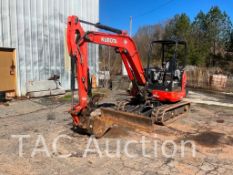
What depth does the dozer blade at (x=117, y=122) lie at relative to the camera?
5835 mm

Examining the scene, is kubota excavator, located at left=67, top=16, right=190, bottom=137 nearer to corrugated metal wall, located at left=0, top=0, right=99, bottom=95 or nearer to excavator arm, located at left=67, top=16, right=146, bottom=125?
excavator arm, located at left=67, top=16, right=146, bottom=125

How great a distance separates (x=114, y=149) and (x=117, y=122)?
173cm

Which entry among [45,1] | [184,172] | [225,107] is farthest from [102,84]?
[184,172]

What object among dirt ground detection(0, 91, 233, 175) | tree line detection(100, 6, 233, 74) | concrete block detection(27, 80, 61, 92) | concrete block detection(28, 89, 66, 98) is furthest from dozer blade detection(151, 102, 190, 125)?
tree line detection(100, 6, 233, 74)

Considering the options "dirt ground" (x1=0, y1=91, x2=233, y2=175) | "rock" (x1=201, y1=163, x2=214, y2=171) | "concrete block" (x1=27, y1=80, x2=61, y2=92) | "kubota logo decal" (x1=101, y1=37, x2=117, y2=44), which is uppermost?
"kubota logo decal" (x1=101, y1=37, x2=117, y2=44)

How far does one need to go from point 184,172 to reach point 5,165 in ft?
9.91

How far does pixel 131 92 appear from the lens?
8.16 meters

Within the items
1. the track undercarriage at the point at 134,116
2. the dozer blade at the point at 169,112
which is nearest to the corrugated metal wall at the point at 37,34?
the track undercarriage at the point at 134,116

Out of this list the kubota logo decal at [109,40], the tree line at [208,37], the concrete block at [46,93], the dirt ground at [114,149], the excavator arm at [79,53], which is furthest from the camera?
the tree line at [208,37]

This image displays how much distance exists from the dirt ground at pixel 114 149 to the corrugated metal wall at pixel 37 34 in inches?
142

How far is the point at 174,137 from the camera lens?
615 cm

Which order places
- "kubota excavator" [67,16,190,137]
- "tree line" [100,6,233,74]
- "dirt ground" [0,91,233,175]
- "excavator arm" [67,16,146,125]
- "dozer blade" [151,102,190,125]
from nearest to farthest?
"dirt ground" [0,91,233,175] < "excavator arm" [67,16,146,125] < "kubota excavator" [67,16,190,137] < "dozer blade" [151,102,190,125] < "tree line" [100,6,233,74]

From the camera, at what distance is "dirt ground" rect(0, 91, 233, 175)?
4.45m

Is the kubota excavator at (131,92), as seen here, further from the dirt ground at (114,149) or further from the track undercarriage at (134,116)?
the dirt ground at (114,149)
